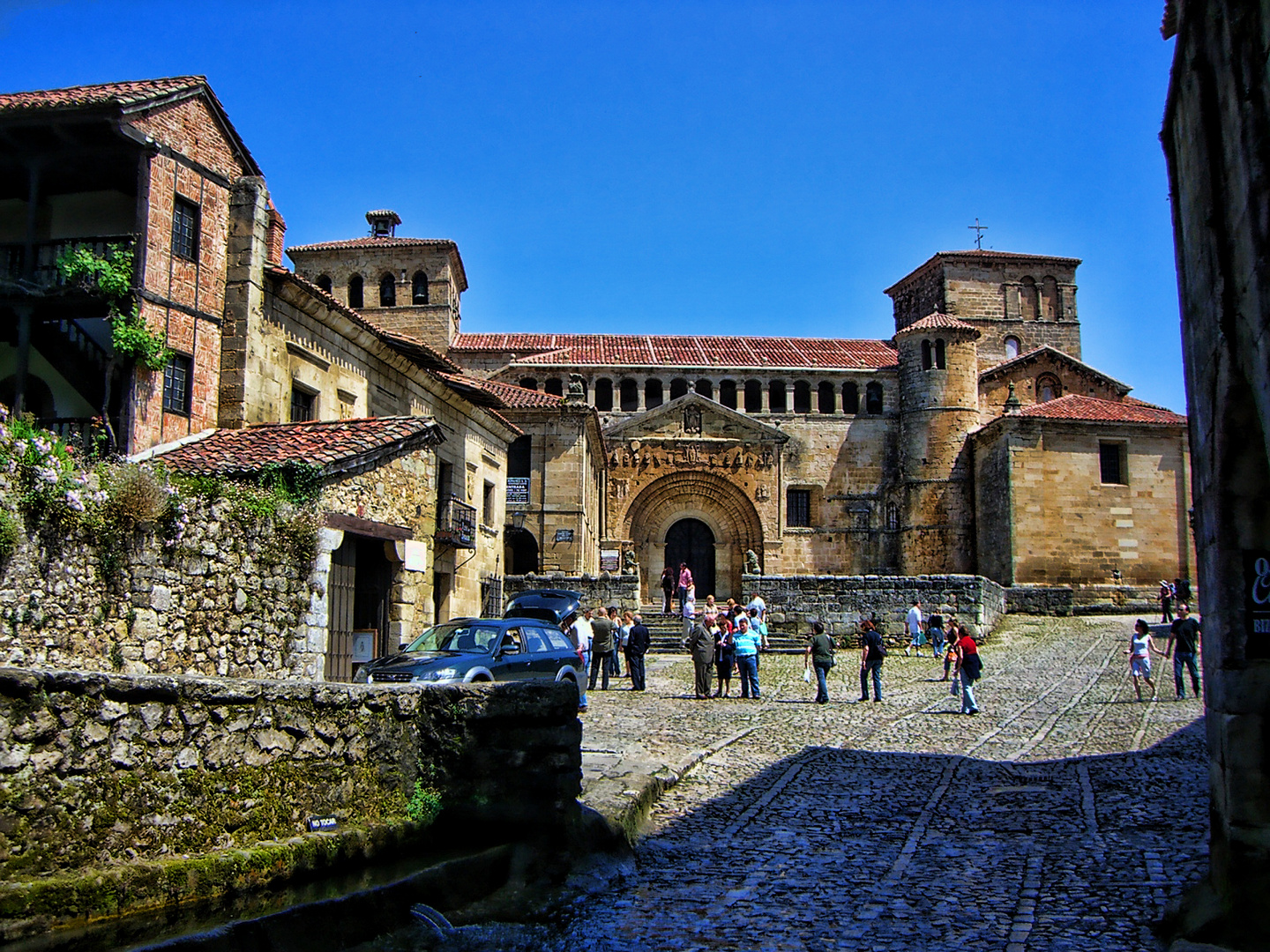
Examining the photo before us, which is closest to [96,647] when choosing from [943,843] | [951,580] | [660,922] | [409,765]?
[409,765]

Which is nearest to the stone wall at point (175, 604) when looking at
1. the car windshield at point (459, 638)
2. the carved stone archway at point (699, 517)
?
the car windshield at point (459, 638)

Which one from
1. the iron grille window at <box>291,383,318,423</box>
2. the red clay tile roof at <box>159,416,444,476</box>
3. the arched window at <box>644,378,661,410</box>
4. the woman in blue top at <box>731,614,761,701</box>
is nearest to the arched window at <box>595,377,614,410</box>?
the arched window at <box>644,378,661,410</box>

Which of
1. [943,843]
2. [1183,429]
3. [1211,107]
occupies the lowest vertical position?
[943,843]

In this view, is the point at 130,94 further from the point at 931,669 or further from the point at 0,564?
the point at 931,669

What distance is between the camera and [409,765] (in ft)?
18.6

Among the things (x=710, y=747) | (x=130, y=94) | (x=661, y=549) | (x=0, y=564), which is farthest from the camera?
(x=661, y=549)

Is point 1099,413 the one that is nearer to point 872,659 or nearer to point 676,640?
point 676,640

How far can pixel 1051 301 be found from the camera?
4772cm

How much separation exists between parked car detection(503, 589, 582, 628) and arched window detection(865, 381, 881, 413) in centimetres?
2212

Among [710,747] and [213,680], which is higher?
[213,680]

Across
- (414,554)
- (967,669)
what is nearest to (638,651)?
(414,554)

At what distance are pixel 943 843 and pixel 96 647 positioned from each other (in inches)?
332

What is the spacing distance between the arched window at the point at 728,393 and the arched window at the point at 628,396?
11.8ft

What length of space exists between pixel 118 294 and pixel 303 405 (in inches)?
146
